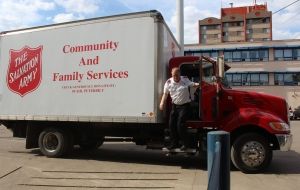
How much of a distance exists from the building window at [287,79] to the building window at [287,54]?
2269 millimetres

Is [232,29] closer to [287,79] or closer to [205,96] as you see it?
[287,79]

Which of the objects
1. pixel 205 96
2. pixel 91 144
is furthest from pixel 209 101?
pixel 91 144

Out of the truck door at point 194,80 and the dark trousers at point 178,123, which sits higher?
the truck door at point 194,80

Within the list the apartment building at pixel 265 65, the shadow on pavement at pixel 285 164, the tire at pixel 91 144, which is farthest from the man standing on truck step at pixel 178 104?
the apartment building at pixel 265 65

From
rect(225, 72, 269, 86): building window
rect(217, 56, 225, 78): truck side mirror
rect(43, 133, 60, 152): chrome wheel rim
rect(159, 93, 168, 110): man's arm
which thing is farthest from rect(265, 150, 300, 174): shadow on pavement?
rect(225, 72, 269, 86): building window

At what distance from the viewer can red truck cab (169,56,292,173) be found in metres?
9.90

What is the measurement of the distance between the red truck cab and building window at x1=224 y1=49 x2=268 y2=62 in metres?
56.6

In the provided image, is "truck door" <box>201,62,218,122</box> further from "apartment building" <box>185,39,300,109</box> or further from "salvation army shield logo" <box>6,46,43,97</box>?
"apartment building" <box>185,39,300,109</box>

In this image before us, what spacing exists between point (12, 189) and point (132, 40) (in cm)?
456

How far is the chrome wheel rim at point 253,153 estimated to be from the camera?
32.3 ft

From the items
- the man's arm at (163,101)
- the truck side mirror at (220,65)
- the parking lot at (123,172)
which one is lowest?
the parking lot at (123,172)

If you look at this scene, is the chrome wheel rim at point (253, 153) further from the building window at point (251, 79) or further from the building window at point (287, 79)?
the building window at point (287, 79)

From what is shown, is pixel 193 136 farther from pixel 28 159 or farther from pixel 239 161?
pixel 28 159

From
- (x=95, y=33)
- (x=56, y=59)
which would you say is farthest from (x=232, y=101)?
(x=56, y=59)
